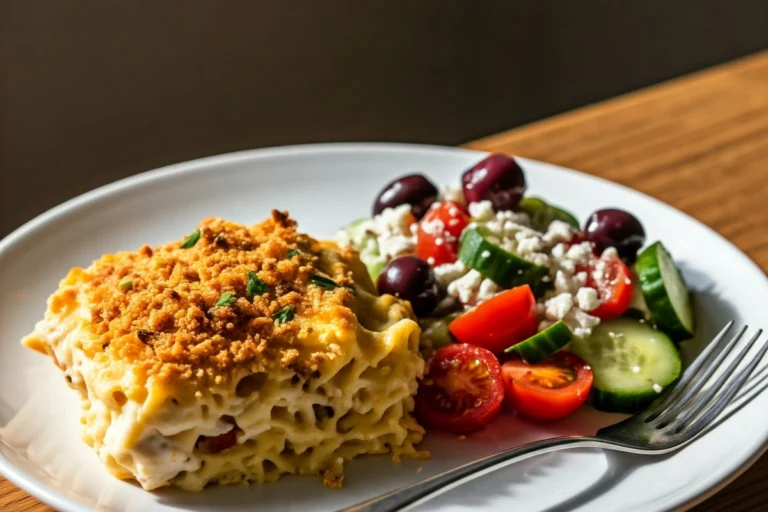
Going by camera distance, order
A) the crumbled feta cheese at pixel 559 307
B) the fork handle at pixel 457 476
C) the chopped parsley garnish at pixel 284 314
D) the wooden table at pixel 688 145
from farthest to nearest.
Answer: the wooden table at pixel 688 145 < the crumbled feta cheese at pixel 559 307 < the chopped parsley garnish at pixel 284 314 < the fork handle at pixel 457 476

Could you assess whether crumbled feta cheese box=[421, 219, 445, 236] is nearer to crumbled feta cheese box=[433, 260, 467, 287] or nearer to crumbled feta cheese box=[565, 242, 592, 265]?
crumbled feta cheese box=[433, 260, 467, 287]

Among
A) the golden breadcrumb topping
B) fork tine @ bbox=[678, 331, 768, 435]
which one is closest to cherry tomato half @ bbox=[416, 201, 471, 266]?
the golden breadcrumb topping

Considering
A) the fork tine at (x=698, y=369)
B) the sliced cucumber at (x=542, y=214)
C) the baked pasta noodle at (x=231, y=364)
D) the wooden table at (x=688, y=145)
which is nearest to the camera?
the baked pasta noodle at (x=231, y=364)

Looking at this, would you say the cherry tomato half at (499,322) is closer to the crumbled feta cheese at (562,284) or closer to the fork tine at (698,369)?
the crumbled feta cheese at (562,284)

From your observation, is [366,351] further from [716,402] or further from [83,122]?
[83,122]

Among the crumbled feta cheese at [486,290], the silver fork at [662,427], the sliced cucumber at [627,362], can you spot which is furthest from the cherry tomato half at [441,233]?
the silver fork at [662,427]

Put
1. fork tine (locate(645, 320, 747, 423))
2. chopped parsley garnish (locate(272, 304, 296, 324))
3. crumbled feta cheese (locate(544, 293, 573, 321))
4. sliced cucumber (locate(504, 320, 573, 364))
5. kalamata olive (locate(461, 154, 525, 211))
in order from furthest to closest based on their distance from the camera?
kalamata olive (locate(461, 154, 525, 211)) → crumbled feta cheese (locate(544, 293, 573, 321)) → sliced cucumber (locate(504, 320, 573, 364)) → fork tine (locate(645, 320, 747, 423)) → chopped parsley garnish (locate(272, 304, 296, 324))

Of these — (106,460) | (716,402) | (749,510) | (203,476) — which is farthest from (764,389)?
(106,460)
